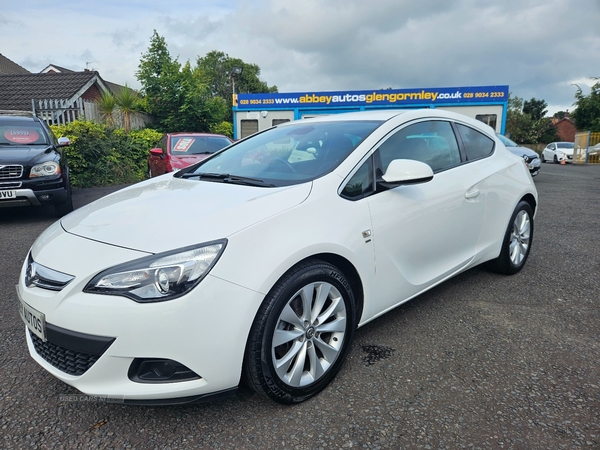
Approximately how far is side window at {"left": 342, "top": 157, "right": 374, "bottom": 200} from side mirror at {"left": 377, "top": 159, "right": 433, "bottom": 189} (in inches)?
3.8

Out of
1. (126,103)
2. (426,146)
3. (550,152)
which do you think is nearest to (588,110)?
(550,152)

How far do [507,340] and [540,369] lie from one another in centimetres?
35

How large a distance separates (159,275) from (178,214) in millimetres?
440

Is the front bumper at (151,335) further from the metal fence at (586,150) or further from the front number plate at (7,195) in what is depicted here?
the metal fence at (586,150)

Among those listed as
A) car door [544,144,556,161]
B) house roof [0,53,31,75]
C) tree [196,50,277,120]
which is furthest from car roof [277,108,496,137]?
tree [196,50,277,120]

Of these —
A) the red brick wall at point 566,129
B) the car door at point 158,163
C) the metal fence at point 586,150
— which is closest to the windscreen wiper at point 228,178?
the car door at point 158,163

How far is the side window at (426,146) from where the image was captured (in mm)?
2799

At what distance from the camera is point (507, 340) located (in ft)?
9.11

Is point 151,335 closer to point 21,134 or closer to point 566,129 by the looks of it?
point 21,134

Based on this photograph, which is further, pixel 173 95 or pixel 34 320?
pixel 173 95

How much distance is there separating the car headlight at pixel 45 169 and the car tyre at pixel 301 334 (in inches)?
219

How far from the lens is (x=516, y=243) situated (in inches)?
155

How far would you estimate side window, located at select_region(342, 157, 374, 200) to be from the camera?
2418mm

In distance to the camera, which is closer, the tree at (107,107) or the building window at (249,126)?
the tree at (107,107)
